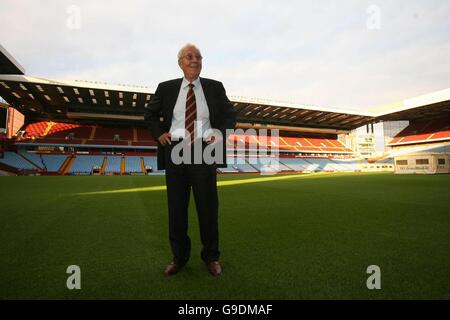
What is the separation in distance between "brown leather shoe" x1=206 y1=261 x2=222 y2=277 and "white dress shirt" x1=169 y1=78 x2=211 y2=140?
1.00 m

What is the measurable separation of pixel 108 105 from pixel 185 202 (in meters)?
32.5

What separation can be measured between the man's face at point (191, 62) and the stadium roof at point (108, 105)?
81.7 feet

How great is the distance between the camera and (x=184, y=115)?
215cm

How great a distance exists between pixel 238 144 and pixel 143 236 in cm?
3475

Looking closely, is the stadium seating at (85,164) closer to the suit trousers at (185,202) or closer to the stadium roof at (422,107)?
the suit trousers at (185,202)

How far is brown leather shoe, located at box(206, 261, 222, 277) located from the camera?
6.11ft

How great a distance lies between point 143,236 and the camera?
3.01 meters

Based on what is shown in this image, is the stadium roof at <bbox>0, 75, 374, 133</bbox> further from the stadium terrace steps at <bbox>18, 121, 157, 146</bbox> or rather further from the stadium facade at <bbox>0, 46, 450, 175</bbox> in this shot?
the stadium terrace steps at <bbox>18, 121, 157, 146</bbox>

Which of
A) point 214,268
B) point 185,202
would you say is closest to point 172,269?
point 214,268

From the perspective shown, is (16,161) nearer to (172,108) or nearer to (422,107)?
(172,108)
